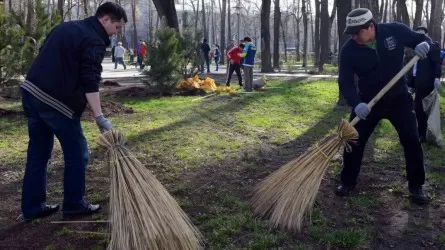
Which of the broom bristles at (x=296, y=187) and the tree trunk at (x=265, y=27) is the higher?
the tree trunk at (x=265, y=27)

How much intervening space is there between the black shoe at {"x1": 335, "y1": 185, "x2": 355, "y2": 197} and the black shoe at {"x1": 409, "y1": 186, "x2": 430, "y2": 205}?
531 millimetres

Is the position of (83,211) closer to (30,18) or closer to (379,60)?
(379,60)

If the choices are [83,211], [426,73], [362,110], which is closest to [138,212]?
[83,211]

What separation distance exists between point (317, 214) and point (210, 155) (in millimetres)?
2250

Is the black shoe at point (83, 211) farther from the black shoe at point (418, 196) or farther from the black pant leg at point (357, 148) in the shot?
the black shoe at point (418, 196)

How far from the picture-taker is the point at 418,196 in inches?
176

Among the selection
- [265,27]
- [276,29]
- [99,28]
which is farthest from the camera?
[276,29]

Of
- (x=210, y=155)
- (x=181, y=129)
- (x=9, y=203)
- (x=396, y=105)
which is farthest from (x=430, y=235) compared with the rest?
(x=181, y=129)

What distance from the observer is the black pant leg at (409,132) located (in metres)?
4.34

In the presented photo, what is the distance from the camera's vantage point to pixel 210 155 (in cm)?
616

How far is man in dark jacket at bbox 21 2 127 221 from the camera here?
12.1 ft

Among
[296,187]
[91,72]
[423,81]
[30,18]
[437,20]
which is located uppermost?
[437,20]

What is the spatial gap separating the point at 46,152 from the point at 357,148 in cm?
265

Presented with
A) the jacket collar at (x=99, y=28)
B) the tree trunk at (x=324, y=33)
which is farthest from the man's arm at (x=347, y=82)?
the tree trunk at (x=324, y=33)
